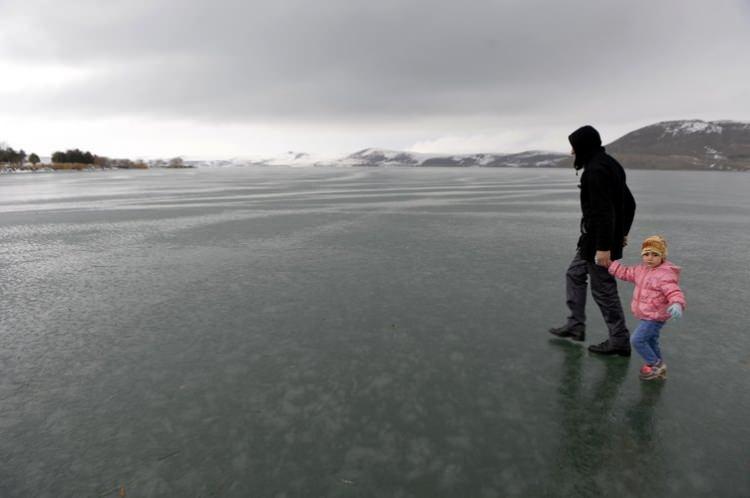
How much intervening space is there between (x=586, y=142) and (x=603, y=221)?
1.17 meters

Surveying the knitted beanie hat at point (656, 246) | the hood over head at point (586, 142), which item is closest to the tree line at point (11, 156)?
the hood over head at point (586, 142)

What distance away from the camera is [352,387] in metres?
4.80

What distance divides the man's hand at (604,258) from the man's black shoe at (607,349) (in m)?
1.22

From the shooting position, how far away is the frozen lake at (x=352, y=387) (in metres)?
3.49

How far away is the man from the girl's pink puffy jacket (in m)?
0.46

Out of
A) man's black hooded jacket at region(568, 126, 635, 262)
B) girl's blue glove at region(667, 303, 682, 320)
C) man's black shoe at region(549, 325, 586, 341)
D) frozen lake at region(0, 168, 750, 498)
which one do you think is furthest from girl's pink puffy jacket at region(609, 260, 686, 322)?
man's black shoe at region(549, 325, 586, 341)

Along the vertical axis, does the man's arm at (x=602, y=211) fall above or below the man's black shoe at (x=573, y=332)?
above

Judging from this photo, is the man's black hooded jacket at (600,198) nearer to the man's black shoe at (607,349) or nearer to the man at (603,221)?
the man at (603,221)

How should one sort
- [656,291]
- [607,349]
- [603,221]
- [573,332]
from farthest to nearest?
1. [573,332]
2. [607,349]
3. [603,221]
4. [656,291]

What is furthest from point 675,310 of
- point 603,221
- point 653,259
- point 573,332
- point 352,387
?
point 352,387

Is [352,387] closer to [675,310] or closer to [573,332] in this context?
[573,332]

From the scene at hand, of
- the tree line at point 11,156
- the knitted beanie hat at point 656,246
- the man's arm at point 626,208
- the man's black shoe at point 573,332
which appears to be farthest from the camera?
the tree line at point 11,156

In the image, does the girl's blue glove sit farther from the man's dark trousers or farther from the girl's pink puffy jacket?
the man's dark trousers

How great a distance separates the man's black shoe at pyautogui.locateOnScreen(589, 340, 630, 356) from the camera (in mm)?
5527
